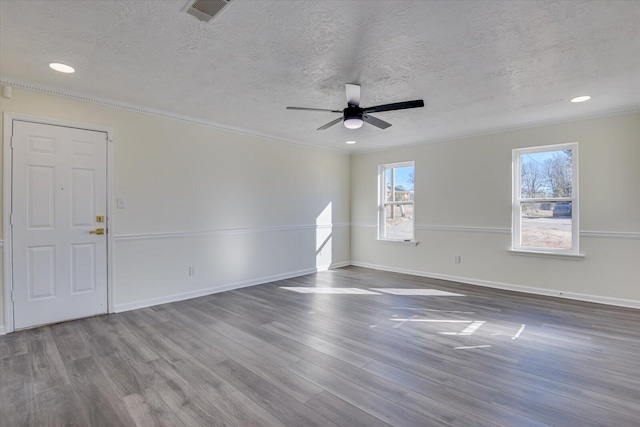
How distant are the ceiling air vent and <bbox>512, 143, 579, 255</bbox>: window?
464 centimetres

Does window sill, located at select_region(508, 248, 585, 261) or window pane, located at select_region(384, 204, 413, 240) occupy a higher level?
window pane, located at select_region(384, 204, 413, 240)

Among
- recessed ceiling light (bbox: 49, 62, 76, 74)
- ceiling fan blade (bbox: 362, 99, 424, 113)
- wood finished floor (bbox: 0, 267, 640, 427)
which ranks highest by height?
recessed ceiling light (bbox: 49, 62, 76, 74)

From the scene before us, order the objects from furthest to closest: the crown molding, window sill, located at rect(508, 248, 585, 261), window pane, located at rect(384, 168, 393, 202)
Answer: window pane, located at rect(384, 168, 393, 202) < window sill, located at rect(508, 248, 585, 261) < the crown molding

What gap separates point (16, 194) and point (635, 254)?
7091 millimetres

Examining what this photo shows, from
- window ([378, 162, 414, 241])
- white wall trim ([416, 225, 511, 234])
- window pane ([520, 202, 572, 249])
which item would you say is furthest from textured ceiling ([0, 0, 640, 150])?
window ([378, 162, 414, 241])

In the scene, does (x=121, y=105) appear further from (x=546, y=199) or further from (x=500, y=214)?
(x=546, y=199)

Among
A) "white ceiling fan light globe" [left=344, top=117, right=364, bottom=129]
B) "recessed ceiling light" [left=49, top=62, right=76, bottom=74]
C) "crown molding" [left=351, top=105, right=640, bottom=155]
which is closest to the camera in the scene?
"recessed ceiling light" [left=49, top=62, right=76, bottom=74]

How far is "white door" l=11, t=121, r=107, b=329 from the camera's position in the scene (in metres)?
3.22

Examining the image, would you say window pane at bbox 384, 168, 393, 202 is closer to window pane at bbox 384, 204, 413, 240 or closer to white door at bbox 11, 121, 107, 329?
window pane at bbox 384, 204, 413, 240

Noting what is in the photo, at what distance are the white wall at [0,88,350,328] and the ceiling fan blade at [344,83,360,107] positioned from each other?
7.98ft

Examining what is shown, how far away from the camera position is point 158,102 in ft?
12.3

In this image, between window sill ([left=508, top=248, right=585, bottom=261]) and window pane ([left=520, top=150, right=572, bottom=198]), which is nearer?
window sill ([left=508, top=248, right=585, bottom=261])

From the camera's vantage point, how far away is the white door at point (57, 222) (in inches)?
127

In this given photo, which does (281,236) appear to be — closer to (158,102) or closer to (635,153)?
(158,102)
